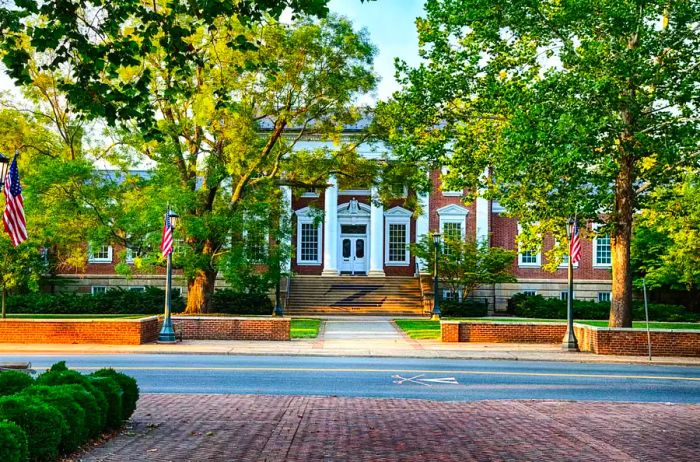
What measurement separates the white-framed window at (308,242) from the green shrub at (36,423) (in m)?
45.3

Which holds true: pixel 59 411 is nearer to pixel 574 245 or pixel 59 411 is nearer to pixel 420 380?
pixel 420 380

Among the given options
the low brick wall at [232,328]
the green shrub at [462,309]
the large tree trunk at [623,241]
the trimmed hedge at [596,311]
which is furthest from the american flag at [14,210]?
the trimmed hedge at [596,311]

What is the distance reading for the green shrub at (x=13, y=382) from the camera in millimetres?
10047

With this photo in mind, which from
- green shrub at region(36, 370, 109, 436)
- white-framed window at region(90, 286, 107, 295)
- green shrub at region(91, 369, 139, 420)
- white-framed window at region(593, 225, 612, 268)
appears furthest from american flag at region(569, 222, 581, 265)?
white-framed window at region(90, 286, 107, 295)

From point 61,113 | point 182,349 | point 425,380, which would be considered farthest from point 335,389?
point 61,113

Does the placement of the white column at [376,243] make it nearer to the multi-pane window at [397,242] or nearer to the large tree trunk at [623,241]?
the multi-pane window at [397,242]

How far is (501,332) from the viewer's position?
96.5ft

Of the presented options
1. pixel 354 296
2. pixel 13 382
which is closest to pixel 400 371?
pixel 13 382

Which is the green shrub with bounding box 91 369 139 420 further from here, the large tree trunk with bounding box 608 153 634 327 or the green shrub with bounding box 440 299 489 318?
the green shrub with bounding box 440 299 489 318

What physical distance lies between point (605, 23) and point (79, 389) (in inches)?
743

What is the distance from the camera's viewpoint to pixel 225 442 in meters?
9.98

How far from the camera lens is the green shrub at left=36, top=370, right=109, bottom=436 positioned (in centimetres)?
980

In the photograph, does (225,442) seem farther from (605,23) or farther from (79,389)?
(605,23)

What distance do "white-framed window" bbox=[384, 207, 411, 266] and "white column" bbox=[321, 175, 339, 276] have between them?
3.21 metres
